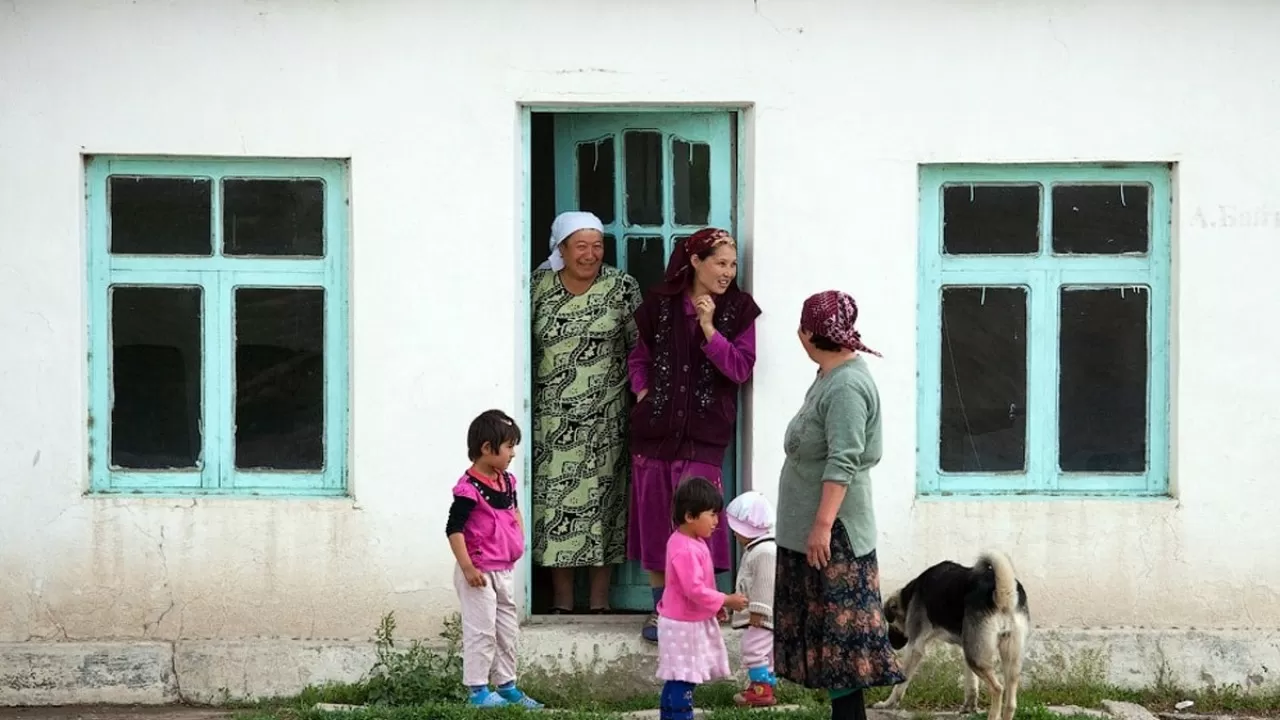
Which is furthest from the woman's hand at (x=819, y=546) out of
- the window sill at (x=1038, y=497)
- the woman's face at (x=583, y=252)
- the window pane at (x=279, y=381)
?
the window pane at (x=279, y=381)

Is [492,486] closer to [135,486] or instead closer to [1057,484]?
[135,486]

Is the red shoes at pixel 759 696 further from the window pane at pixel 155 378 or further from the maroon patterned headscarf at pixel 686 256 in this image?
the window pane at pixel 155 378

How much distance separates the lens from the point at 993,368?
25.5ft

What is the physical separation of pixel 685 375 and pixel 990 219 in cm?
144

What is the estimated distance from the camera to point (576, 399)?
25.7 ft

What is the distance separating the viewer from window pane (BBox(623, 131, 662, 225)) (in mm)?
7926

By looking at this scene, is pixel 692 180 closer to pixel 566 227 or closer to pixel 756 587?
pixel 566 227

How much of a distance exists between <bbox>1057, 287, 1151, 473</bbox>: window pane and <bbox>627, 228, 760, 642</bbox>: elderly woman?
4.52 ft

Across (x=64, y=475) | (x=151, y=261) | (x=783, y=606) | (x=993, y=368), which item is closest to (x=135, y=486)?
(x=64, y=475)

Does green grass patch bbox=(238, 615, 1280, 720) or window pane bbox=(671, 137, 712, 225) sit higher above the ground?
window pane bbox=(671, 137, 712, 225)

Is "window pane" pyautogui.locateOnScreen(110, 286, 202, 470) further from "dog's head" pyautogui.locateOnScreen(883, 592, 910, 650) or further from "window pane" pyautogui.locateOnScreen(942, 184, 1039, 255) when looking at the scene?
"window pane" pyautogui.locateOnScreen(942, 184, 1039, 255)

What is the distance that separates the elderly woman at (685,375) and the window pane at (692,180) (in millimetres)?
398

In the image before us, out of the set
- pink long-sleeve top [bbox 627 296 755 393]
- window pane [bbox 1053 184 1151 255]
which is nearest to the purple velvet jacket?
pink long-sleeve top [bbox 627 296 755 393]

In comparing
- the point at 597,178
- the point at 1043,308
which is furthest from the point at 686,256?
the point at 1043,308
